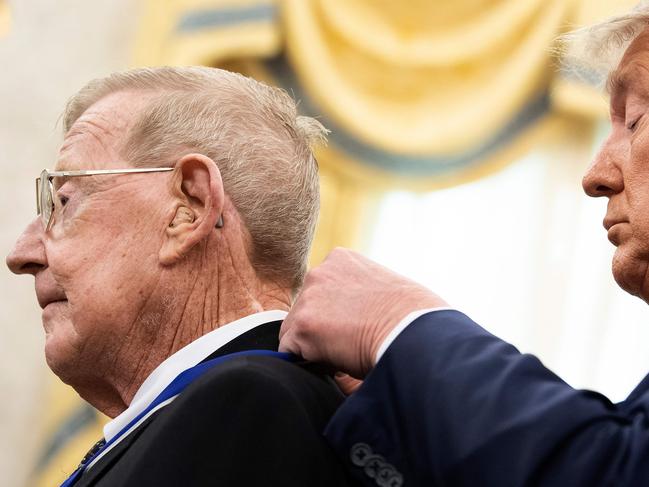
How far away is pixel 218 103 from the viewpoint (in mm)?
1900

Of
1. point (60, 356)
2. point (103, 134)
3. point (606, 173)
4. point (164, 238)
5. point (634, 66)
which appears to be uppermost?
point (634, 66)

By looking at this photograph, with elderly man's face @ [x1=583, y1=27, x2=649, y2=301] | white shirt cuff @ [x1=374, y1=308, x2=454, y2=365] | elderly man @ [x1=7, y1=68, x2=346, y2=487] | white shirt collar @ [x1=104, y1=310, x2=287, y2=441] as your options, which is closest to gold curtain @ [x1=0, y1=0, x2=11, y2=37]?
elderly man @ [x1=7, y1=68, x2=346, y2=487]

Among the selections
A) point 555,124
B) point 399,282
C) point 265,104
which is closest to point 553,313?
point 555,124

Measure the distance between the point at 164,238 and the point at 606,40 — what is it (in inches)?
28.0

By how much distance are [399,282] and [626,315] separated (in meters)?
2.47

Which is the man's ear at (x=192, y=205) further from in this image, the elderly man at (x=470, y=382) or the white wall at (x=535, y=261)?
the white wall at (x=535, y=261)

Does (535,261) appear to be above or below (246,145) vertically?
below

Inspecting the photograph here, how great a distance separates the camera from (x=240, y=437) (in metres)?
1.43

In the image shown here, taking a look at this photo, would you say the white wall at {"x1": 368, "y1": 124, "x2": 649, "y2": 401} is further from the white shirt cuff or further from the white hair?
the white shirt cuff

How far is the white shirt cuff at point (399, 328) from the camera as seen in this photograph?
4.77ft

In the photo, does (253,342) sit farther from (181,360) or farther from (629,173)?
(629,173)

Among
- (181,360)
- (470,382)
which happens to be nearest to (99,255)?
(181,360)

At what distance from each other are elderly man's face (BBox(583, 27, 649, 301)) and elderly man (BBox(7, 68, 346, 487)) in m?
0.43

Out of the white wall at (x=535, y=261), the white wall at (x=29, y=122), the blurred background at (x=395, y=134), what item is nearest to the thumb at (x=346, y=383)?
the white wall at (x=535, y=261)
